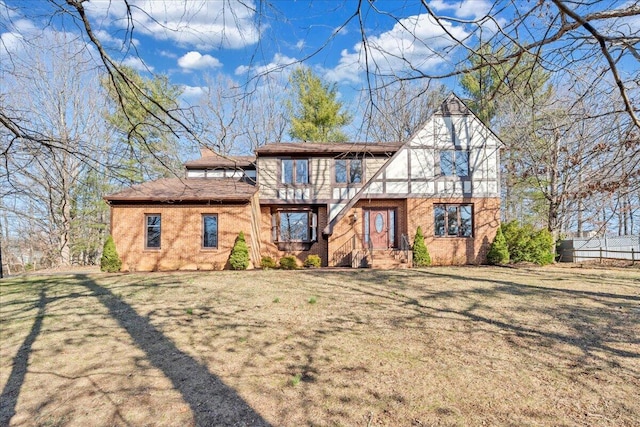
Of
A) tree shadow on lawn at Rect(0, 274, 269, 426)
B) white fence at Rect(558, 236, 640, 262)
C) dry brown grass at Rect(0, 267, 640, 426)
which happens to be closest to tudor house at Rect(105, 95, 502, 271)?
dry brown grass at Rect(0, 267, 640, 426)

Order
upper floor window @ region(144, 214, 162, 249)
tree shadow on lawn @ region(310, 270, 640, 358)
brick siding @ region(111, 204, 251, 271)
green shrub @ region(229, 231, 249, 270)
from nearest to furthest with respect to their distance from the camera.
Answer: tree shadow on lawn @ region(310, 270, 640, 358) < green shrub @ region(229, 231, 249, 270) < brick siding @ region(111, 204, 251, 271) < upper floor window @ region(144, 214, 162, 249)

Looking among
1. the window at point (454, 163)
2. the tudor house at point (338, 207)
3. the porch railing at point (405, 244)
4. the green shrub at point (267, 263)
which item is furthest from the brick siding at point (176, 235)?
the window at point (454, 163)

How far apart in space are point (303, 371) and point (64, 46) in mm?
4239

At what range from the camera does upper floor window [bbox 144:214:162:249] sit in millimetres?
14516

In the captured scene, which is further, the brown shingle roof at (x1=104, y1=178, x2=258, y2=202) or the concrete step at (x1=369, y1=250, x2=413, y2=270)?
the concrete step at (x1=369, y1=250, x2=413, y2=270)

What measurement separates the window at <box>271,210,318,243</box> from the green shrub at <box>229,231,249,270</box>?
9.10 feet

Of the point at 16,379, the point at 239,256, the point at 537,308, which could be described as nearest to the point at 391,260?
the point at 239,256

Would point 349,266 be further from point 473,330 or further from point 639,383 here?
point 639,383

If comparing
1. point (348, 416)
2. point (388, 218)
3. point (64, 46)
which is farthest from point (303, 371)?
point (388, 218)

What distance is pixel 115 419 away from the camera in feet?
11.5

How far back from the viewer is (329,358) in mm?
4750

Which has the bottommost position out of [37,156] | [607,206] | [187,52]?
[607,206]

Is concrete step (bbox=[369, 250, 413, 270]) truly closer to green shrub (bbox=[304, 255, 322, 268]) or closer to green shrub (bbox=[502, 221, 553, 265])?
green shrub (bbox=[304, 255, 322, 268])

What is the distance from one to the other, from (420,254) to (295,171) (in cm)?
686
